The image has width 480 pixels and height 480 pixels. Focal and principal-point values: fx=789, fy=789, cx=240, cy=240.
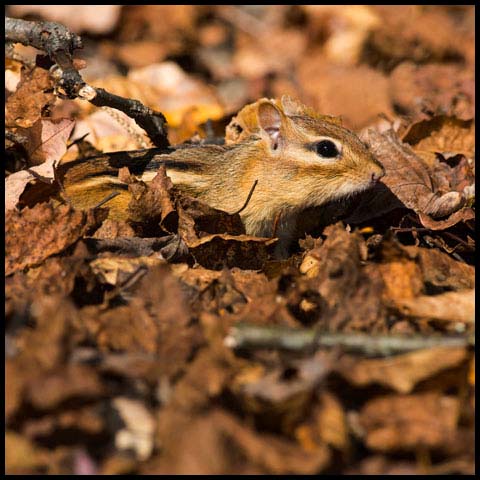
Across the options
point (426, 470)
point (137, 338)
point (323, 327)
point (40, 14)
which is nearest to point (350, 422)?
point (426, 470)

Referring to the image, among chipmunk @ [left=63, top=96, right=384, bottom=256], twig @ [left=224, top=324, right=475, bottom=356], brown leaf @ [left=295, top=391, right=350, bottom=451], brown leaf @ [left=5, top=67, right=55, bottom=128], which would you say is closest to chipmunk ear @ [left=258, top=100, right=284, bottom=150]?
chipmunk @ [left=63, top=96, right=384, bottom=256]

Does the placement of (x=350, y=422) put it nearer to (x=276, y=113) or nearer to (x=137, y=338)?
(x=137, y=338)

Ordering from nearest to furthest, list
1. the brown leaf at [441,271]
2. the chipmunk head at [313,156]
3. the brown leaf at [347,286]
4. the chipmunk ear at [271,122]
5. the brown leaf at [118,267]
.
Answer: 1. the brown leaf at [347,286]
2. the brown leaf at [118,267]
3. the brown leaf at [441,271]
4. the chipmunk head at [313,156]
5. the chipmunk ear at [271,122]

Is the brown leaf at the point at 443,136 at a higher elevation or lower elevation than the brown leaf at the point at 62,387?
higher

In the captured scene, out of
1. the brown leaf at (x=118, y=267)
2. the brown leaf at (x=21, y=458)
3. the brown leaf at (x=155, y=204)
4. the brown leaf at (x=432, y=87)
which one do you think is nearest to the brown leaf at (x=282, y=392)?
the brown leaf at (x=21, y=458)

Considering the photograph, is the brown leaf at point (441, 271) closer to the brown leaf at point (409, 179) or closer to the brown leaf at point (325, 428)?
the brown leaf at point (409, 179)

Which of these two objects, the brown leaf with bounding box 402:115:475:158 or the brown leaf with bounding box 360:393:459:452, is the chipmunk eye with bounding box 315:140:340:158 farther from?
the brown leaf with bounding box 360:393:459:452

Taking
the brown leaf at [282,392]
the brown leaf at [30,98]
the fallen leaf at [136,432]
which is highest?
the brown leaf at [30,98]
